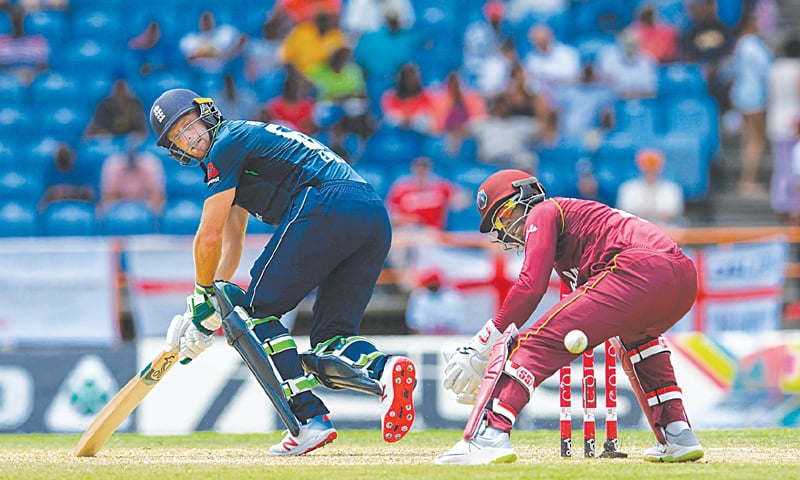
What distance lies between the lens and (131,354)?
1123 cm

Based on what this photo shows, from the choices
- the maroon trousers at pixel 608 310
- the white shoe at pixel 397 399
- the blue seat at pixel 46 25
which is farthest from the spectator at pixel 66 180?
the maroon trousers at pixel 608 310

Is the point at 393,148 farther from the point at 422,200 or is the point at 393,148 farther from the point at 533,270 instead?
the point at 533,270

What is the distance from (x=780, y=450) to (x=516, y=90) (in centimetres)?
815

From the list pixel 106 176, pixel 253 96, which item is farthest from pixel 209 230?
Result: pixel 253 96

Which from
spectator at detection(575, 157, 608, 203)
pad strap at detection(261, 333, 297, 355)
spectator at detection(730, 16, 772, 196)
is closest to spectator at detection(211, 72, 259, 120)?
spectator at detection(575, 157, 608, 203)

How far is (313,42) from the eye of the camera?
16.6m

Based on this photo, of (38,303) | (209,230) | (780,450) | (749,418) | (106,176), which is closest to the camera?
(209,230)

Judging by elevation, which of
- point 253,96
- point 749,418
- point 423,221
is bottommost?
point 749,418

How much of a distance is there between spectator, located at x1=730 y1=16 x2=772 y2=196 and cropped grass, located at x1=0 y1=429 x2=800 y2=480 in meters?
6.46

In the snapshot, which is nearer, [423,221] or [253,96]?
[423,221]

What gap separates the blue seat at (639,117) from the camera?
15.5 metres

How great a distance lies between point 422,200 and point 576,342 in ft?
25.0

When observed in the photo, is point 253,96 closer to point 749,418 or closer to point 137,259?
point 137,259

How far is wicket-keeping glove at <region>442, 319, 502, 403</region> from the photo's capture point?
670 cm
